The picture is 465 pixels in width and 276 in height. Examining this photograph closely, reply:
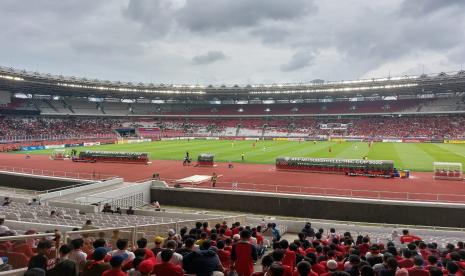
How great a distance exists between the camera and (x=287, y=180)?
3312cm

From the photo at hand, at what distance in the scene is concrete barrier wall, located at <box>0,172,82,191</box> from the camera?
31062 millimetres

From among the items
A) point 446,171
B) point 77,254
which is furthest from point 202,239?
point 446,171


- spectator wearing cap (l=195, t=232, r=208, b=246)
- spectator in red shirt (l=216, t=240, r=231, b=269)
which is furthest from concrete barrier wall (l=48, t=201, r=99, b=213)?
spectator in red shirt (l=216, t=240, r=231, b=269)

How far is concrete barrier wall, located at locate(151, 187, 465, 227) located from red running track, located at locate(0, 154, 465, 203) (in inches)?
55.4

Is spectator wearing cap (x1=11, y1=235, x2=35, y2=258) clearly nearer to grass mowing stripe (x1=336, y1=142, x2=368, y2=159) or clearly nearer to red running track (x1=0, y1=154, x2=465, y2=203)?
red running track (x1=0, y1=154, x2=465, y2=203)

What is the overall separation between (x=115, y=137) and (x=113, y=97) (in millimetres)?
23666

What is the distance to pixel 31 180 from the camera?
32.2 metres

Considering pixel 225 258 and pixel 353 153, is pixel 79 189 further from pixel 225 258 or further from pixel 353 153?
pixel 353 153

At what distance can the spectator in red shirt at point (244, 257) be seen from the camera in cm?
711

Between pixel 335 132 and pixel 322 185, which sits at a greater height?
pixel 335 132

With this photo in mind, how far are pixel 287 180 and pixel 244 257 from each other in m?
26.5

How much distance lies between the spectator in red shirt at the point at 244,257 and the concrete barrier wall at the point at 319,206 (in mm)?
17526

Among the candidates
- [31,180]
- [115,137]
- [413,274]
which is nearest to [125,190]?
[31,180]

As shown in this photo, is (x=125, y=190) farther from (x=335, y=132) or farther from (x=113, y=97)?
(x=113, y=97)
